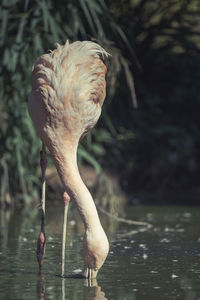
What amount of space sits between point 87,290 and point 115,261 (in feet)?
4.25

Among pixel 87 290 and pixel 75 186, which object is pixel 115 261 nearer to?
pixel 75 186

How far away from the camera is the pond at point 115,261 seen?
5598 mm

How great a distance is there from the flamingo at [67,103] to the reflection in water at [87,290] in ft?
1.57

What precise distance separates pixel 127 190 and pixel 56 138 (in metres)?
7.65

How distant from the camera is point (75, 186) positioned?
616 centimetres

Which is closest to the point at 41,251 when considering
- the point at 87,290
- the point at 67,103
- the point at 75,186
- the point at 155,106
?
the point at 75,186

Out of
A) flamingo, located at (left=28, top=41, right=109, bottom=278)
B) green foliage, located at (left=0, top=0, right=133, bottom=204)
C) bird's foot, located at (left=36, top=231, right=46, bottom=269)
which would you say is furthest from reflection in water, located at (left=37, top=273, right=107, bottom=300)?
green foliage, located at (left=0, top=0, right=133, bottom=204)

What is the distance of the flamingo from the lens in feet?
21.1

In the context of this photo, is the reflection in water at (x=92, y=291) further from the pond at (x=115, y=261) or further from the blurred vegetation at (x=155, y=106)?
the blurred vegetation at (x=155, y=106)

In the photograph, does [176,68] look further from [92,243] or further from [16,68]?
[92,243]

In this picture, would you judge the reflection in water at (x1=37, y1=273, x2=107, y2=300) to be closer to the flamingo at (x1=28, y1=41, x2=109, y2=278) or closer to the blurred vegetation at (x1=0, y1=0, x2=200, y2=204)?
the flamingo at (x1=28, y1=41, x2=109, y2=278)

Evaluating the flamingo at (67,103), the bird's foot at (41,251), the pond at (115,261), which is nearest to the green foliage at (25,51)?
the pond at (115,261)

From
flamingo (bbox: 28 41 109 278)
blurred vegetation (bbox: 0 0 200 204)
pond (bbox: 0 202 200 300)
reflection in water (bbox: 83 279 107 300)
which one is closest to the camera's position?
reflection in water (bbox: 83 279 107 300)

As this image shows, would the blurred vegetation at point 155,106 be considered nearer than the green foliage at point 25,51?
No
